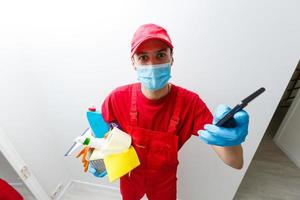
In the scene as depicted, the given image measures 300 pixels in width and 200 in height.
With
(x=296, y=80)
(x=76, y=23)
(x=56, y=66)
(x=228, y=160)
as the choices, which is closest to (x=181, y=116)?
(x=228, y=160)

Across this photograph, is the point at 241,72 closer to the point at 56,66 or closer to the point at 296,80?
the point at 56,66

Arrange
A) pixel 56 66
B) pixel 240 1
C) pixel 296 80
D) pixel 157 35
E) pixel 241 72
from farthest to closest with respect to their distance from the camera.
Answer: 1. pixel 296 80
2. pixel 56 66
3. pixel 241 72
4. pixel 240 1
5. pixel 157 35

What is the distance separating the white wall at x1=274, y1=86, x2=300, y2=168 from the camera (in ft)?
6.31

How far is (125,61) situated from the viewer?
43.4 inches

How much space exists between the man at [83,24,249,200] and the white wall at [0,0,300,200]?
219mm

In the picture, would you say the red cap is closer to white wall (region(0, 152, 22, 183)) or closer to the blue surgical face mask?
the blue surgical face mask

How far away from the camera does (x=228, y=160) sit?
765mm

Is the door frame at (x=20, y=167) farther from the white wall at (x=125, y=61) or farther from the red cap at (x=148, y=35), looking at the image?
the red cap at (x=148, y=35)

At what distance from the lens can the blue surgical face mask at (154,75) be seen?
2.50 feet

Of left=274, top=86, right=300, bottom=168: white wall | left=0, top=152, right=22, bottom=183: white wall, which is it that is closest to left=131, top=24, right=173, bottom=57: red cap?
left=0, top=152, right=22, bottom=183: white wall

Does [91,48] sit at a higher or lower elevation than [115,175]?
higher

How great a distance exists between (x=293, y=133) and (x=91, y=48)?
2.05 metres

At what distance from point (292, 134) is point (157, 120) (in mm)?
1794

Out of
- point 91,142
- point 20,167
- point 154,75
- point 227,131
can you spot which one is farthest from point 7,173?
point 227,131
